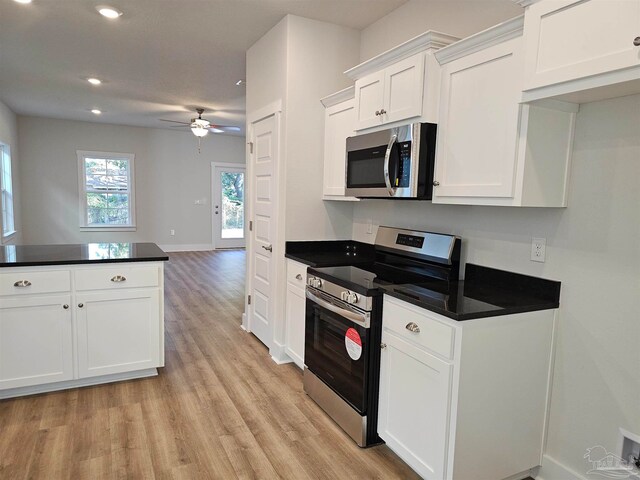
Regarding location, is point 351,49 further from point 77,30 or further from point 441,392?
point 441,392

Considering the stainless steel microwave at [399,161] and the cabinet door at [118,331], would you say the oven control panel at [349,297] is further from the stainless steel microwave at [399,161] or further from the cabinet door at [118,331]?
the cabinet door at [118,331]

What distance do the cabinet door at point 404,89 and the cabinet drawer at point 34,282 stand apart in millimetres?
2277

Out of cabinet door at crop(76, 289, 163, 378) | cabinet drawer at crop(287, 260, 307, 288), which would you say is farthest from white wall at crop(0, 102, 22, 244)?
cabinet drawer at crop(287, 260, 307, 288)

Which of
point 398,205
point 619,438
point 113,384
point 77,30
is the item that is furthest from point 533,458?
point 77,30

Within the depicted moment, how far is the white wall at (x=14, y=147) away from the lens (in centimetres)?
665

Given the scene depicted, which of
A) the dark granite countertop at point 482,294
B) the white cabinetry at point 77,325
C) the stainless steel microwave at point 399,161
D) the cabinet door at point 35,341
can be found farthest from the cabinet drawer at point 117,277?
the dark granite countertop at point 482,294

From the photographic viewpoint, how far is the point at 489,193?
1895 mm

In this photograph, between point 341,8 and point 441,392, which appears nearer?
point 441,392

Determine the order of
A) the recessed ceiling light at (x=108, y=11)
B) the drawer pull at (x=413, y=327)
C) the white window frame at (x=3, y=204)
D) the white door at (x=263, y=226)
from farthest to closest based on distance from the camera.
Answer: the white window frame at (x=3, y=204)
the white door at (x=263, y=226)
the recessed ceiling light at (x=108, y=11)
the drawer pull at (x=413, y=327)

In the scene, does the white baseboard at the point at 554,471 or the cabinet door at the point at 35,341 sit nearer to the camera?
the white baseboard at the point at 554,471

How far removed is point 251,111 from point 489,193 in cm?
266

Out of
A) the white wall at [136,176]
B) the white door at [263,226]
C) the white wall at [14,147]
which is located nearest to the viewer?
the white door at [263,226]

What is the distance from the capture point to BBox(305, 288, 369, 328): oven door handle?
2184 mm

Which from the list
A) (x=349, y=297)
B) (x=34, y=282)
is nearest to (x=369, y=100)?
(x=349, y=297)
